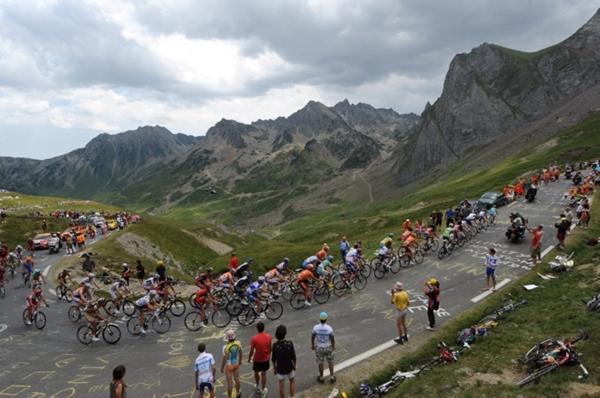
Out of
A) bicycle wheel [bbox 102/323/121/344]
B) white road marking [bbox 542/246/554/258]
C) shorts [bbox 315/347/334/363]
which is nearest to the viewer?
shorts [bbox 315/347/334/363]

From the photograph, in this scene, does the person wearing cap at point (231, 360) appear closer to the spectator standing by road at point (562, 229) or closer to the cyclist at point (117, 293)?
the cyclist at point (117, 293)

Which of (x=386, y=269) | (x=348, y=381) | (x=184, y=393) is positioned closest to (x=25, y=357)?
(x=184, y=393)

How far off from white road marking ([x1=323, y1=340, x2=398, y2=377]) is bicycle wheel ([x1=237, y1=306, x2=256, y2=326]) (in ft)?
27.0

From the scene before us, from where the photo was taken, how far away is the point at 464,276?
30672mm

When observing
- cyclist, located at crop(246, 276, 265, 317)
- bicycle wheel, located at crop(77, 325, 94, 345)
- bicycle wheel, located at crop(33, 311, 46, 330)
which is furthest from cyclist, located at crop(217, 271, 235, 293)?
bicycle wheel, located at crop(33, 311, 46, 330)

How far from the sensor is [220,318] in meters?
26.7

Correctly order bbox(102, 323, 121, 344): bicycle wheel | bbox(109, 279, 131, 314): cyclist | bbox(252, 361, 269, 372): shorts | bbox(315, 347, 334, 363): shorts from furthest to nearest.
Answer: bbox(109, 279, 131, 314): cyclist
bbox(102, 323, 121, 344): bicycle wheel
bbox(315, 347, 334, 363): shorts
bbox(252, 361, 269, 372): shorts

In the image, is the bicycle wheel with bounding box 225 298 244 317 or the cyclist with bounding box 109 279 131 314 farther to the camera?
the cyclist with bounding box 109 279 131 314

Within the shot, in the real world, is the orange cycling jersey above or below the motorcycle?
below

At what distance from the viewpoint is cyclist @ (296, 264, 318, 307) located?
26984 mm

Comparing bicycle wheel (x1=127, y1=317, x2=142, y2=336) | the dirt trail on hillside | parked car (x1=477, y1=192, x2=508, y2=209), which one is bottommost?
the dirt trail on hillside

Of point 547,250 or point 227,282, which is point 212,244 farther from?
point 547,250

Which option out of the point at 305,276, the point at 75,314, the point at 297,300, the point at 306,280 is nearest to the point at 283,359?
the point at 305,276

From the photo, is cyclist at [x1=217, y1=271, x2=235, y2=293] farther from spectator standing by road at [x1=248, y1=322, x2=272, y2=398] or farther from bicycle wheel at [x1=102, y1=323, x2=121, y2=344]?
spectator standing by road at [x1=248, y1=322, x2=272, y2=398]
